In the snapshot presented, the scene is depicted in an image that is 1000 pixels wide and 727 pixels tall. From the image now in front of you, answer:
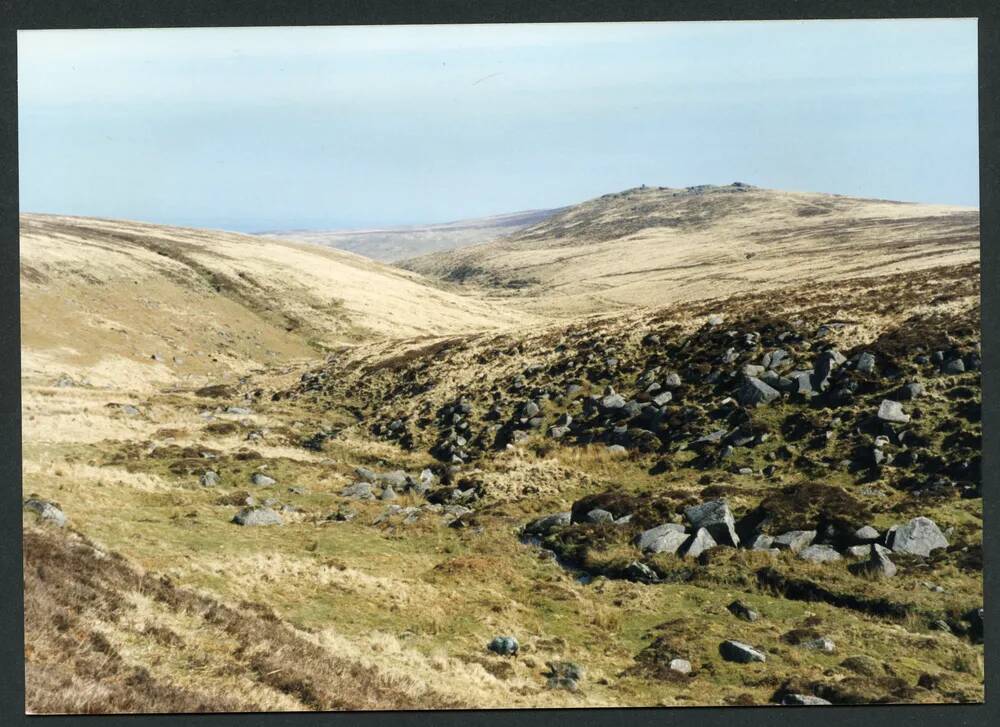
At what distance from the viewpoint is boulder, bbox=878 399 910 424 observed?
64.6 ft

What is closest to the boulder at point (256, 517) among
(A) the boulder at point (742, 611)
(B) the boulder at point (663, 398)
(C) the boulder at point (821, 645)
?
(A) the boulder at point (742, 611)

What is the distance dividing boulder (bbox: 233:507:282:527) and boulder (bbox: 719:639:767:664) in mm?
13343

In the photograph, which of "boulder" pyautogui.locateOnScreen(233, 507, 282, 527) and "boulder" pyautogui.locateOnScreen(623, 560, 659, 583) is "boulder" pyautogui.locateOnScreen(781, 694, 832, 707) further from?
"boulder" pyautogui.locateOnScreen(233, 507, 282, 527)

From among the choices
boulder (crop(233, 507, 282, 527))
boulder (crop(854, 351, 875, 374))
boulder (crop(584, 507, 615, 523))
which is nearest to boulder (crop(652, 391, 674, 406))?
boulder (crop(854, 351, 875, 374))

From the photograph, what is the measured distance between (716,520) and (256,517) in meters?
13.6

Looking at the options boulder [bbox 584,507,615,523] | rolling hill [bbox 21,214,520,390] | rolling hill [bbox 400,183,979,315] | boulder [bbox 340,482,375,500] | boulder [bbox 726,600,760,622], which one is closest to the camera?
boulder [bbox 726,600,760,622]

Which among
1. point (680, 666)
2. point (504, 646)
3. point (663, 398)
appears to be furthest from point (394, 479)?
point (680, 666)

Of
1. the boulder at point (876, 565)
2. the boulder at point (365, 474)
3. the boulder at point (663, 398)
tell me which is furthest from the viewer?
the boulder at point (365, 474)

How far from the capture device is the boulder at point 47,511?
16.0 m

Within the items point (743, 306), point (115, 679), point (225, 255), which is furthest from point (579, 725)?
point (225, 255)

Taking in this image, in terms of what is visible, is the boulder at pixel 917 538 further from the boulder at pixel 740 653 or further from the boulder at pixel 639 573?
the boulder at pixel 639 573

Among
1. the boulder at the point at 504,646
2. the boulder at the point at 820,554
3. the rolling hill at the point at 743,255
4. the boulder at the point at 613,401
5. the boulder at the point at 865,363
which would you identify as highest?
the rolling hill at the point at 743,255

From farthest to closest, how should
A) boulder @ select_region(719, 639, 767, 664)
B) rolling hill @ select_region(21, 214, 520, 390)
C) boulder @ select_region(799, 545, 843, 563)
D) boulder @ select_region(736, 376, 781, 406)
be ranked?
rolling hill @ select_region(21, 214, 520, 390), boulder @ select_region(736, 376, 781, 406), boulder @ select_region(799, 545, 843, 563), boulder @ select_region(719, 639, 767, 664)

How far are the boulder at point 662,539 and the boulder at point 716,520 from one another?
0.48 m
